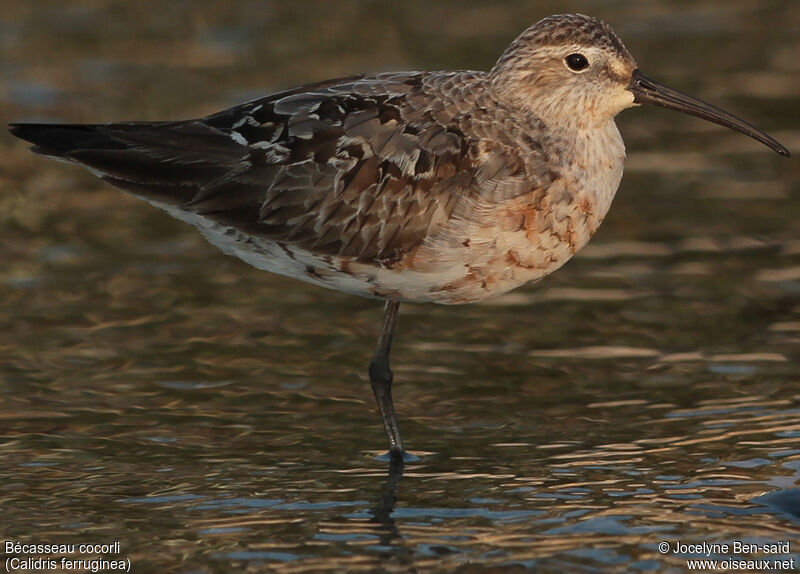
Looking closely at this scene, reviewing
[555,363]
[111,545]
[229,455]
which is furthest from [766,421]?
[111,545]

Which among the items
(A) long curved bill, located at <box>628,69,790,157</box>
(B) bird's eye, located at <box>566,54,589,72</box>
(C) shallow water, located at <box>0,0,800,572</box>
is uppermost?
(B) bird's eye, located at <box>566,54,589,72</box>

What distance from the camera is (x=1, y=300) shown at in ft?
43.5

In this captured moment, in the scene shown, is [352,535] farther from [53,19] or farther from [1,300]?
[53,19]

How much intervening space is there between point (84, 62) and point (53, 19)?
1.11 m

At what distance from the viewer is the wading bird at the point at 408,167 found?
10.2 metres

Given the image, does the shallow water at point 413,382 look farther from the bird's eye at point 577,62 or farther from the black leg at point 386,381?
the bird's eye at point 577,62

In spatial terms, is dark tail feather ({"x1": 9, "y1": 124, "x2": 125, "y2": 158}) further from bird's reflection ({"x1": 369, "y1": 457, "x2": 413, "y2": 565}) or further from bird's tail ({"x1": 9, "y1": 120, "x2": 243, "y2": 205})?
bird's reflection ({"x1": 369, "y1": 457, "x2": 413, "y2": 565})

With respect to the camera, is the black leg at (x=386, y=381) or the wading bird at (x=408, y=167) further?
the black leg at (x=386, y=381)

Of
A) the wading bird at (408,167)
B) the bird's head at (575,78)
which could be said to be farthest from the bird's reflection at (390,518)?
the bird's head at (575,78)

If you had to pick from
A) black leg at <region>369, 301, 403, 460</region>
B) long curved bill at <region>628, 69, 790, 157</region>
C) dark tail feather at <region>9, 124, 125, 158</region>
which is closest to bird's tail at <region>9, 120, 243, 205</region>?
dark tail feather at <region>9, 124, 125, 158</region>

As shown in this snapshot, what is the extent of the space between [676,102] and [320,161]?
257cm

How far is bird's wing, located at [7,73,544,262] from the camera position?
1029cm

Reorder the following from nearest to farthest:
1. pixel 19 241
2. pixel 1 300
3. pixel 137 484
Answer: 1. pixel 137 484
2. pixel 1 300
3. pixel 19 241

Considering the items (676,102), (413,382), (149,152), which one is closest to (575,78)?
(676,102)
